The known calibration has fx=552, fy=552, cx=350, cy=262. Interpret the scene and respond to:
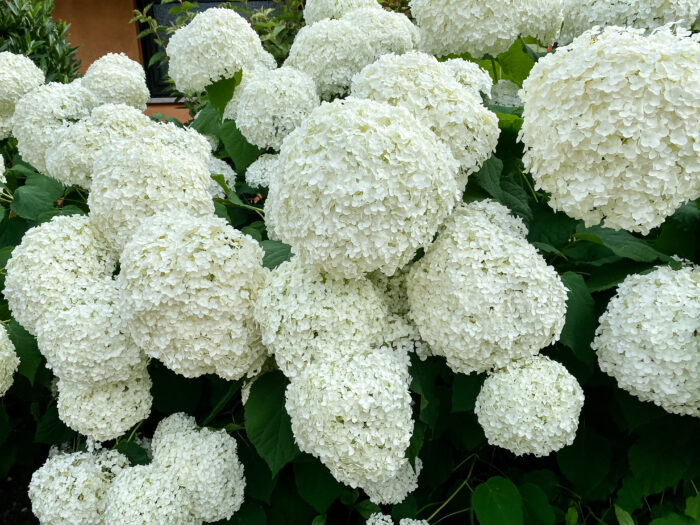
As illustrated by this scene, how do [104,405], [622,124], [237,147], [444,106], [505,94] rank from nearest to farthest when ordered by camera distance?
[622,124]
[444,106]
[104,405]
[505,94]
[237,147]

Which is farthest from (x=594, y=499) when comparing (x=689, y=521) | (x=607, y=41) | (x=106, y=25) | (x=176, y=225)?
(x=106, y=25)

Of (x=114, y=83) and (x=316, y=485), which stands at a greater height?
(x=114, y=83)

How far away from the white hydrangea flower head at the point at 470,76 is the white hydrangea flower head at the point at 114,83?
1.26 metres

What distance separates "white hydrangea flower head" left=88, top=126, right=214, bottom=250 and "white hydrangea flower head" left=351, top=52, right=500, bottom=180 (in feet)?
1.52

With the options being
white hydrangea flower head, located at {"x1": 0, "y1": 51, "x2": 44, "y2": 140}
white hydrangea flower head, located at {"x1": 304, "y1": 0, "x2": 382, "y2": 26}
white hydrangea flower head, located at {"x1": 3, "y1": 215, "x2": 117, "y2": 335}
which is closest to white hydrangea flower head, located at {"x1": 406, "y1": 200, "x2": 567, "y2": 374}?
white hydrangea flower head, located at {"x1": 3, "y1": 215, "x2": 117, "y2": 335}

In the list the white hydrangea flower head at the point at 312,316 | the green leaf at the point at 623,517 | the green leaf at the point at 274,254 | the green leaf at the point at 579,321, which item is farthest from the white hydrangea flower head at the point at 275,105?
the green leaf at the point at 623,517

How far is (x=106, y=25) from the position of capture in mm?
6684

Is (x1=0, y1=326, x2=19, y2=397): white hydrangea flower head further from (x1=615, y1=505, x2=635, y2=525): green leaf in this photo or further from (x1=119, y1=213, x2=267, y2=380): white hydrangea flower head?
(x1=615, y1=505, x2=635, y2=525): green leaf

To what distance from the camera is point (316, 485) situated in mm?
1253

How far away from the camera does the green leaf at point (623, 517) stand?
1203 mm

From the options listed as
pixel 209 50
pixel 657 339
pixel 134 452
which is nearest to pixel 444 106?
pixel 657 339

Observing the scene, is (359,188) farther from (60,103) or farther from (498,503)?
(60,103)

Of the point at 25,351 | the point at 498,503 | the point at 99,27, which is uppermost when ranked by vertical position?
the point at 25,351

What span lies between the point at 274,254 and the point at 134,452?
677 mm
